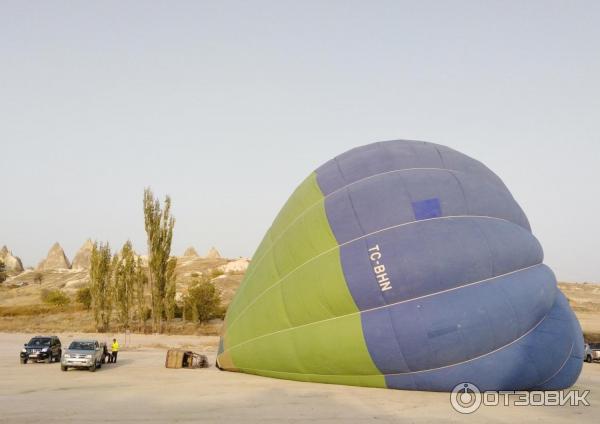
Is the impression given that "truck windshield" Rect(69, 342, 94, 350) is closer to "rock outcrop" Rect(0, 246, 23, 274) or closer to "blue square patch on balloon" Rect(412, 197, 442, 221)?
"blue square patch on balloon" Rect(412, 197, 442, 221)

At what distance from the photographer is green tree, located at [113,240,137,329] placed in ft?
172

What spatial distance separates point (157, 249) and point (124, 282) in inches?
294

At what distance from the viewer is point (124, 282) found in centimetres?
5362

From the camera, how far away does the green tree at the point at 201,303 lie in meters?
53.6

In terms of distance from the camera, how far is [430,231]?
13406mm

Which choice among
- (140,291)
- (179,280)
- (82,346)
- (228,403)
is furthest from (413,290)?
(179,280)

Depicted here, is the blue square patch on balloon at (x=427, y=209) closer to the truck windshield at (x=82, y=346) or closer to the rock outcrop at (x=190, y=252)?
the truck windshield at (x=82, y=346)

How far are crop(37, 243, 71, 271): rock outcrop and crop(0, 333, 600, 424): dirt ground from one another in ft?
598

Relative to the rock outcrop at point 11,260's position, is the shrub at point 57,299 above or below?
below

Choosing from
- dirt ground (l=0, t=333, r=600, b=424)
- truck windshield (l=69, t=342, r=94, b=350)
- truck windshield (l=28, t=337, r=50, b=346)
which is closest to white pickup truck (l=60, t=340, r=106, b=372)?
truck windshield (l=69, t=342, r=94, b=350)

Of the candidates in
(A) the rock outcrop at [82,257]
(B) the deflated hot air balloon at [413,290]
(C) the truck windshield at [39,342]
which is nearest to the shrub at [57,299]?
(C) the truck windshield at [39,342]

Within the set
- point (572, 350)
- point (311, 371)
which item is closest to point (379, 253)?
point (311, 371)

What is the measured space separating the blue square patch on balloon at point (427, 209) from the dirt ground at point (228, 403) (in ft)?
14.2

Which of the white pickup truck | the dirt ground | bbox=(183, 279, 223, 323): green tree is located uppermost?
bbox=(183, 279, 223, 323): green tree
